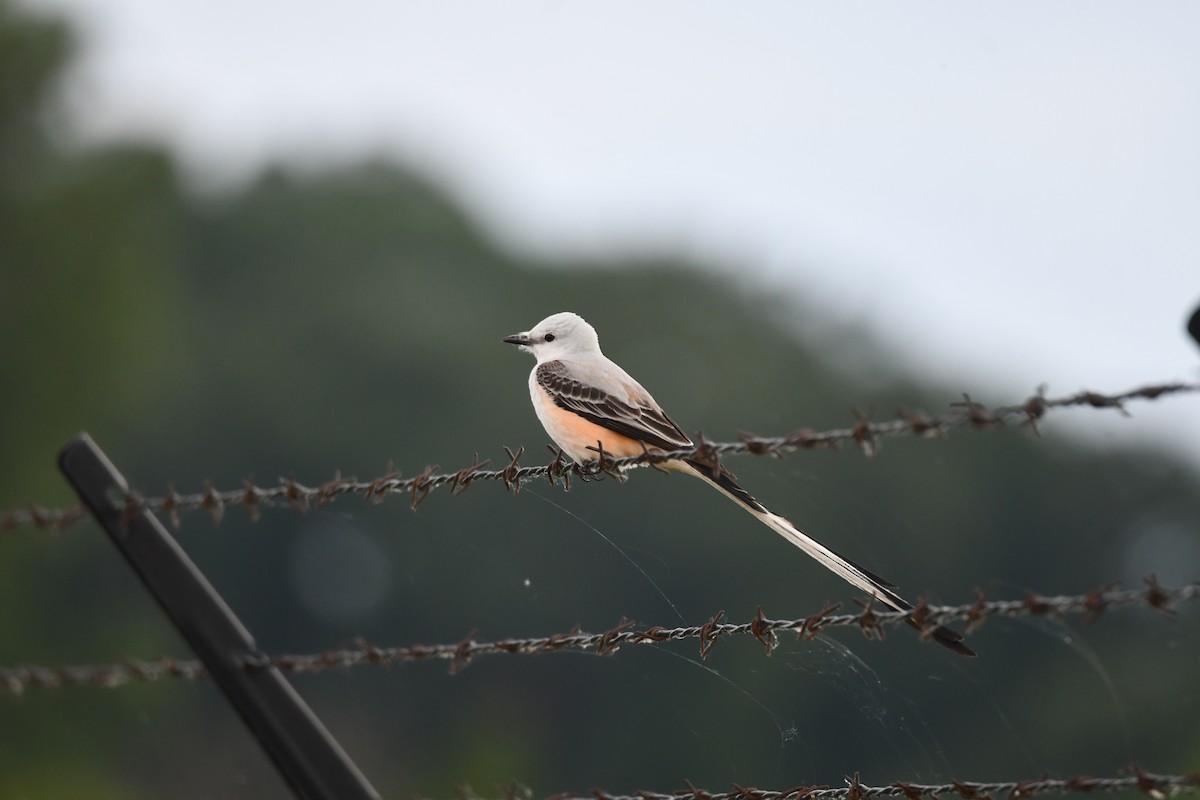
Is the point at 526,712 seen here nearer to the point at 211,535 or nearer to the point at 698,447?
the point at 211,535

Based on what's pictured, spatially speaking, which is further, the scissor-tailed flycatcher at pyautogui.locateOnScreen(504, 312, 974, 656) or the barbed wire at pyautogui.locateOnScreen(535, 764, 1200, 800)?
the scissor-tailed flycatcher at pyautogui.locateOnScreen(504, 312, 974, 656)

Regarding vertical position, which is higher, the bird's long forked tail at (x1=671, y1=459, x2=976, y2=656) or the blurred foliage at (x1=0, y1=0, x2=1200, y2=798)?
the bird's long forked tail at (x1=671, y1=459, x2=976, y2=656)

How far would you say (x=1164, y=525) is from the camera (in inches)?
293

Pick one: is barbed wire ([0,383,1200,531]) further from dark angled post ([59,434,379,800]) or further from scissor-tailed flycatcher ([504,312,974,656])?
scissor-tailed flycatcher ([504,312,974,656])

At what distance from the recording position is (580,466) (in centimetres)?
477

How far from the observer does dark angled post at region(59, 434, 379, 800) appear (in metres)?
3.61

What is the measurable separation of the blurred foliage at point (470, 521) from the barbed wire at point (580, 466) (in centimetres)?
23

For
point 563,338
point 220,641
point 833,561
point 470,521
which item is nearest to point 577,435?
point 563,338

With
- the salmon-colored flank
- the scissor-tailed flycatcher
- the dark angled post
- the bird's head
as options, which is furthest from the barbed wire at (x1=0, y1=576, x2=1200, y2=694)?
the bird's head

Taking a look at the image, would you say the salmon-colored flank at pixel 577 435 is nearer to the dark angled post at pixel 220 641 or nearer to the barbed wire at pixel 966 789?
the dark angled post at pixel 220 641

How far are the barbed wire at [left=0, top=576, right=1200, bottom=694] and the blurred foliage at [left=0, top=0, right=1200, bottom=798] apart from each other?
147 mm

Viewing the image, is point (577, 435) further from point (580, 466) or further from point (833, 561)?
point (833, 561)

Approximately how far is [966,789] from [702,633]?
76 cm

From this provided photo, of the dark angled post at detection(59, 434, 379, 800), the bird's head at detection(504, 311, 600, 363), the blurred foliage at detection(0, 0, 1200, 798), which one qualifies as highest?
the bird's head at detection(504, 311, 600, 363)
